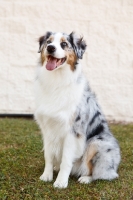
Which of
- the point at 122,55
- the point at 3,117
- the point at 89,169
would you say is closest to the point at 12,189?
the point at 89,169

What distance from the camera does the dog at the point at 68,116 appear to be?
4148mm

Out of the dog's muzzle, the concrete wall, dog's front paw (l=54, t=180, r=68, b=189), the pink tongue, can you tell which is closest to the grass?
dog's front paw (l=54, t=180, r=68, b=189)

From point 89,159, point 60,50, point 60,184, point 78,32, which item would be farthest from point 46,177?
point 78,32

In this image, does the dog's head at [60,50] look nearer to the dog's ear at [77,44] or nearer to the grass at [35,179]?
the dog's ear at [77,44]

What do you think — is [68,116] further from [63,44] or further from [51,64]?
[63,44]

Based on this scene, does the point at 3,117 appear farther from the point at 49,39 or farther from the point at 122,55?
the point at 49,39

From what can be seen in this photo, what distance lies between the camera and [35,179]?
4.37m

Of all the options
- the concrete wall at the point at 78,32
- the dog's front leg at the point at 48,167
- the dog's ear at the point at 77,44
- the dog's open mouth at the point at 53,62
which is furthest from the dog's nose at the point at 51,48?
the concrete wall at the point at 78,32

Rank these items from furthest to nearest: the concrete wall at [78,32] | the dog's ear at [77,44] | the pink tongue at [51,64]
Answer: the concrete wall at [78,32], the dog's ear at [77,44], the pink tongue at [51,64]

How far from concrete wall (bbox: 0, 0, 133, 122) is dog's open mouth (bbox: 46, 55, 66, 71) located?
4.34 m

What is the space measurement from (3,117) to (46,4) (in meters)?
2.82

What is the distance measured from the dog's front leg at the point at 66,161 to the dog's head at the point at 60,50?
2.78 ft

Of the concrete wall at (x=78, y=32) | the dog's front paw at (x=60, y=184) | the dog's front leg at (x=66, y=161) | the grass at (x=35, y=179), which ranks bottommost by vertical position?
the grass at (x=35, y=179)

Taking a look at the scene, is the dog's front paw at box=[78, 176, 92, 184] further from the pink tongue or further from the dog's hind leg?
the pink tongue
